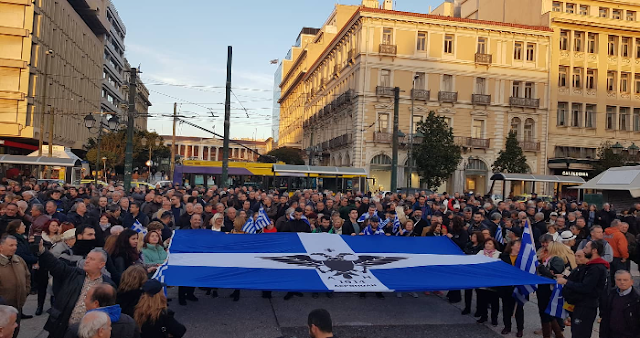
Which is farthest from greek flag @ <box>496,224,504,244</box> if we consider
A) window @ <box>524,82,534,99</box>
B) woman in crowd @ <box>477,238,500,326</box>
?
window @ <box>524,82,534,99</box>

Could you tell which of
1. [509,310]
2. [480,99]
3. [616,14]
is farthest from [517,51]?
[509,310]

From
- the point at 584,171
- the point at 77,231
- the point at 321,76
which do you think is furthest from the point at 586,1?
the point at 77,231

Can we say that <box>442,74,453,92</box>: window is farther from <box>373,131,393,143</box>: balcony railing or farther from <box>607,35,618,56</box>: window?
<box>607,35,618,56</box>: window

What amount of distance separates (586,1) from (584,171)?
1685cm

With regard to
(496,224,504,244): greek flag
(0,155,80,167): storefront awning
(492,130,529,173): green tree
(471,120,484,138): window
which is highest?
(471,120,484,138): window

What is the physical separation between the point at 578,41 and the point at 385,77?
20.3 metres

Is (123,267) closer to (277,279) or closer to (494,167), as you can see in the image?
(277,279)

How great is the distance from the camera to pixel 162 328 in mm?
5148

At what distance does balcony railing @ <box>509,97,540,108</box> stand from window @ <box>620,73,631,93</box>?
1010 centimetres

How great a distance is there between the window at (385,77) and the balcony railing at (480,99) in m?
8.05

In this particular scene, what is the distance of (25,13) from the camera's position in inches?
1743

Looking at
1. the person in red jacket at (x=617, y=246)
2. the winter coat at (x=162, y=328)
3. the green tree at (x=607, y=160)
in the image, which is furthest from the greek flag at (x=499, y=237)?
the green tree at (x=607, y=160)

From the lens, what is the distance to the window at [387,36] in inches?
1837

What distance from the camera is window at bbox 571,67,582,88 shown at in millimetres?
51250
